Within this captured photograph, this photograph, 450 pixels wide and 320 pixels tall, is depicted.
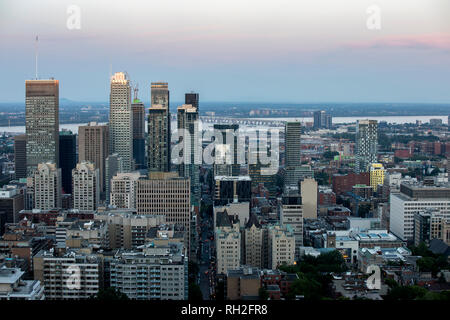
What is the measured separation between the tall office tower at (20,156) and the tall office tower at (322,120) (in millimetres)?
11094

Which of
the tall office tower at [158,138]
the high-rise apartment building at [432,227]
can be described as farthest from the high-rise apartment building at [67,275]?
the tall office tower at [158,138]

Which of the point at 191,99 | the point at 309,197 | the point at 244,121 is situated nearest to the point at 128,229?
the point at 309,197

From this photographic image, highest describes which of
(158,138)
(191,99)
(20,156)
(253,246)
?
(191,99)

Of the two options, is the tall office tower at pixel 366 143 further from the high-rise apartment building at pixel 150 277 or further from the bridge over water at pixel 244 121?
the high-rise apartment building at pixel 150 277

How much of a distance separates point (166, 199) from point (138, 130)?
950 cm

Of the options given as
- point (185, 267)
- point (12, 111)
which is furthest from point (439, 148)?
point (185, 267)

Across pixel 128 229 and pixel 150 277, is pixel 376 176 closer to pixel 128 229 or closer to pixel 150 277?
pixel 128 229

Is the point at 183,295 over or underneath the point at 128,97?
underneath

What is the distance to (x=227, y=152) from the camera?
15102 millimetres

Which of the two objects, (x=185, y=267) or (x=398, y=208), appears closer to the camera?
(x=185, y=267)

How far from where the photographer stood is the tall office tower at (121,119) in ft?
54.2

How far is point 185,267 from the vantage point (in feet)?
18.7
